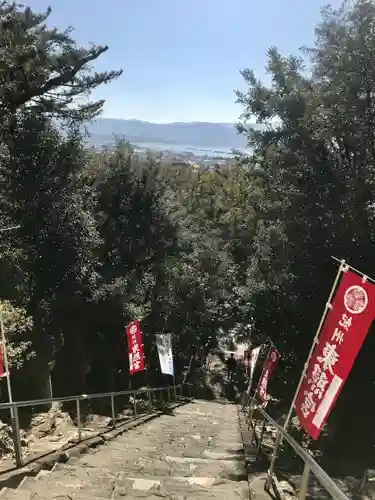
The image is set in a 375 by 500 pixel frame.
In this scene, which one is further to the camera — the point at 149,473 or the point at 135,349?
the point at 135,349

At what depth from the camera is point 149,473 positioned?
636 cm

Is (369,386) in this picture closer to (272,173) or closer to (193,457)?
(272,173)

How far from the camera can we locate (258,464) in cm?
684

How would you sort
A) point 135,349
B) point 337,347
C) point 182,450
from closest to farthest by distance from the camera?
1. point 337,347
2. point 182,450
3. point 135,349

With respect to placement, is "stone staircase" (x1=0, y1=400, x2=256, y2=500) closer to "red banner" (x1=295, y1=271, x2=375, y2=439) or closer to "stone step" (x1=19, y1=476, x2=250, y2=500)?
"stone step" (x1=19, y1=476, x2=250, y2=500)

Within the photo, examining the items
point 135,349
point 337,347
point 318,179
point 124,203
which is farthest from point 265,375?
point 124,203

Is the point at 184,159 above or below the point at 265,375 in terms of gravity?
above

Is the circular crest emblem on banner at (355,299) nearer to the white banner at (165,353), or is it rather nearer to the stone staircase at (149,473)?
the stone staircase at (149,473)

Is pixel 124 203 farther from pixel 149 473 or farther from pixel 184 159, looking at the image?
pixel 184 159

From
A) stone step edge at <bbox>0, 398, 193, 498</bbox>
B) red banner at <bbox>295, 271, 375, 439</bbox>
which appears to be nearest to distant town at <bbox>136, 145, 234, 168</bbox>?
stone step edge at <bbox>0, 398, 193, 498</bbox>

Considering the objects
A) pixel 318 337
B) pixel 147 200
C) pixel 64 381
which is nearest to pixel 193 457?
pixel 318 337

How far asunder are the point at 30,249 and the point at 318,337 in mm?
12556

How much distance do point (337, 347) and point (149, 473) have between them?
10.5 feet

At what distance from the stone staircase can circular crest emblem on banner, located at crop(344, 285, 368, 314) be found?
2283mm
